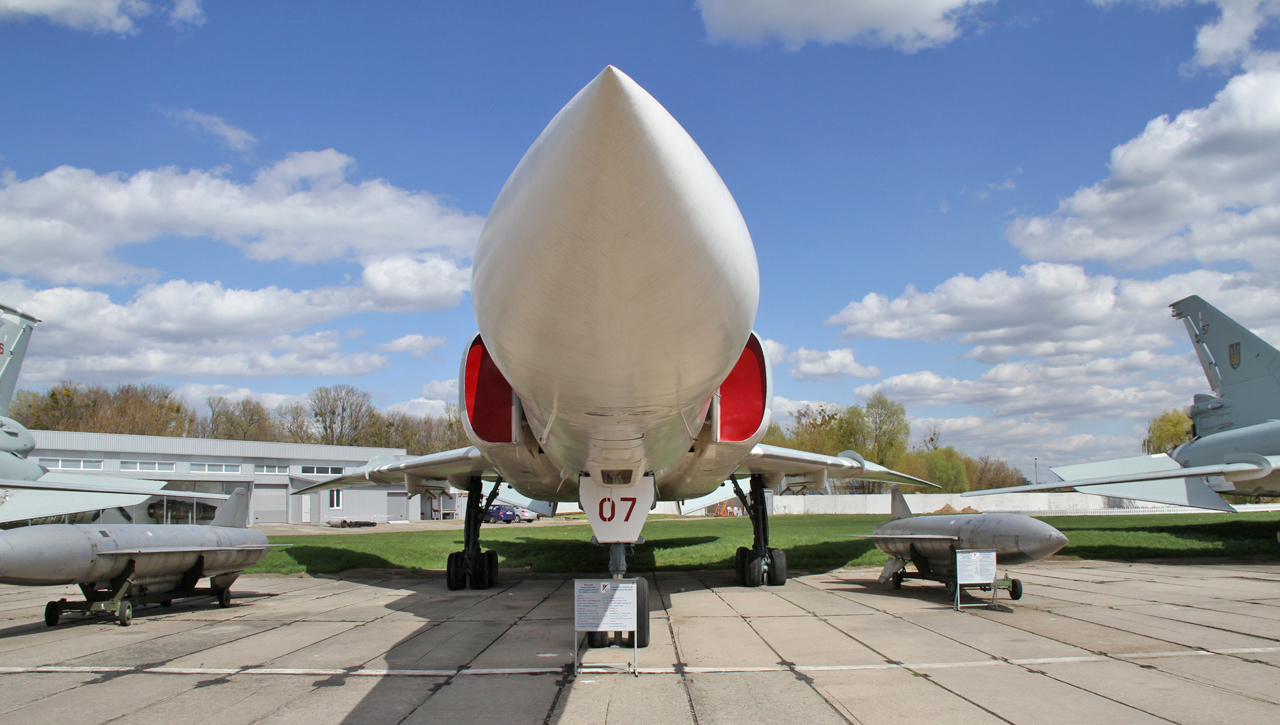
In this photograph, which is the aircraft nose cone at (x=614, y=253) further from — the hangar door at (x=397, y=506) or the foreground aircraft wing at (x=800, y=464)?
the hangar door at (x=397, y=506)

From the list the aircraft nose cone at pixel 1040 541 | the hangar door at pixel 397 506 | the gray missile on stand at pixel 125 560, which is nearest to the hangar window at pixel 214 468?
the hangar door at pixel 397 506

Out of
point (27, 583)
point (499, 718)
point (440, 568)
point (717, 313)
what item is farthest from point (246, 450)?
point (717, 313)

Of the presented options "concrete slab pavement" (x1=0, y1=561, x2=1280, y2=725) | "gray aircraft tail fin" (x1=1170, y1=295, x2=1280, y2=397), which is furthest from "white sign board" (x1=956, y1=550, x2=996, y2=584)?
"gray aircraft tail fin" (x1=1170, y1=295, x2=1280, y2=397)

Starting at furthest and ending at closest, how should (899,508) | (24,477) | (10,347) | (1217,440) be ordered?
(1217,440), (10,347), (24,477), (899,508)

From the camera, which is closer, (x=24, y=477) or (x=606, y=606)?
(x=606, y=606)

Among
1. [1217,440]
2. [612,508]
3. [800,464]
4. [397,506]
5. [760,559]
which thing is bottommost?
[397,506]

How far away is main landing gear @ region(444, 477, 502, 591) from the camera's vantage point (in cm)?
991

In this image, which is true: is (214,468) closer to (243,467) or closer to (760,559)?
(243,467)

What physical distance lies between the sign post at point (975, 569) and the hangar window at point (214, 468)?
120ft

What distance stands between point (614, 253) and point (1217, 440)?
1906cm

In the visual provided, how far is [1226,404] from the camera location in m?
15.9

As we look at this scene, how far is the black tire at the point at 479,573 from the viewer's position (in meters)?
9.93

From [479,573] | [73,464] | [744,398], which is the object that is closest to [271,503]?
[73,464]

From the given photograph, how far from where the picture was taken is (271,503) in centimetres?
3484
